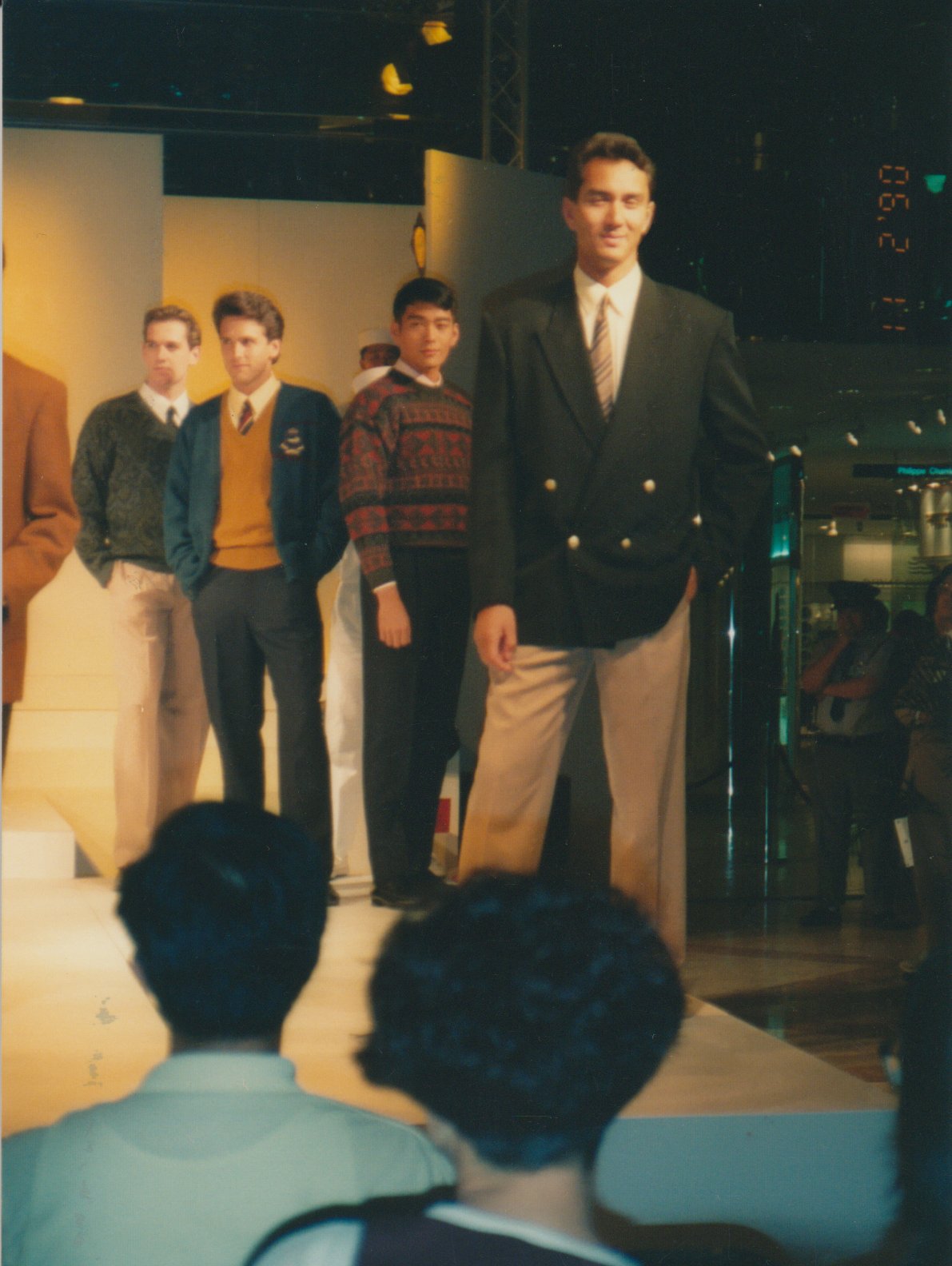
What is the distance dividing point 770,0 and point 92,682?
1654 mm

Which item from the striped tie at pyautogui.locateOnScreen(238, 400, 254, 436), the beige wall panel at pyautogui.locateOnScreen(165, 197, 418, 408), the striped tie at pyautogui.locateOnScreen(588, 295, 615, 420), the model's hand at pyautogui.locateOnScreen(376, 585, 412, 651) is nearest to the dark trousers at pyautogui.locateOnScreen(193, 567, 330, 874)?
the model's hand at pyautogui.locateOnScreen(376, 585, 412, 651)

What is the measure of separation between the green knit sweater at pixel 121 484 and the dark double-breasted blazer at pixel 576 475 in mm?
527

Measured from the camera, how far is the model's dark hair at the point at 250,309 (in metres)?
2.21

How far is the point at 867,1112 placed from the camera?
2166mm

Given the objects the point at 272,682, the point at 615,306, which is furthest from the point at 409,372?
the point at 272,682

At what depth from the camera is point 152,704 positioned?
2.26m

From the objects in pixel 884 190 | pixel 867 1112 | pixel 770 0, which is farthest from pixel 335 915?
pixel 770 0

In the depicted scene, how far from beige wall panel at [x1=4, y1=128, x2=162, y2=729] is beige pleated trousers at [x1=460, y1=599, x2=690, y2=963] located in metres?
0.65

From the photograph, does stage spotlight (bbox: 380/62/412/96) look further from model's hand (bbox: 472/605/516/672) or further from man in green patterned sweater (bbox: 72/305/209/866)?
model's hand (bbox: 472/605/516/672)

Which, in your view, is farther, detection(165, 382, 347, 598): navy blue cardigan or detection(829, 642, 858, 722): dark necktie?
detection(829, 642, 858, 722): dark necktie

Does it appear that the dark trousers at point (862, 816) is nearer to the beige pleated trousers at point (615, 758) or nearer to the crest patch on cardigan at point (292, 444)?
the beige pleated trousers at point (615, 758)

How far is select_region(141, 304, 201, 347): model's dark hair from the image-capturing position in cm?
219

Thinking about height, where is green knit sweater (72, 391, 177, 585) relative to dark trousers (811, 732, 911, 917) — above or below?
above

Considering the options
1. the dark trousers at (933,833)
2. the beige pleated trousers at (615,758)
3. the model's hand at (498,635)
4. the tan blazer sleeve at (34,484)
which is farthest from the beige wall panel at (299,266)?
the dark trousers at (933,833)
